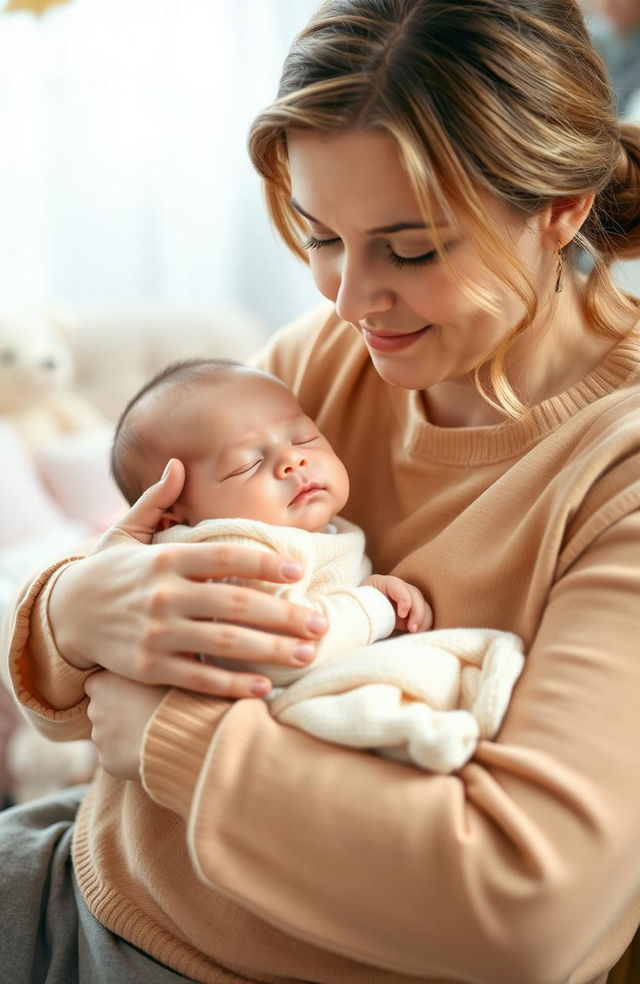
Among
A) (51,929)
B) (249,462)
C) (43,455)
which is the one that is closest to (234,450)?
(249,462)

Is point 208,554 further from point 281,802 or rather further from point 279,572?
point 281,802

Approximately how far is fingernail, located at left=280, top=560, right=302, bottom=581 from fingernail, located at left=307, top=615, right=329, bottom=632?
48 mm

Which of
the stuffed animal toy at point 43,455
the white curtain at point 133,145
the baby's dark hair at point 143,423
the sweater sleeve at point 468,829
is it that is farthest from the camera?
the white curtain at point 133,145

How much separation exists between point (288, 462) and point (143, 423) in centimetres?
21

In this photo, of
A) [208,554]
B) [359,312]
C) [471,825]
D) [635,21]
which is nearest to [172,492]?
[208,554]

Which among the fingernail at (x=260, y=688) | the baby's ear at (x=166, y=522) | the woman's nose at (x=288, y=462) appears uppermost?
the woman's nose at (x=288, y=462)

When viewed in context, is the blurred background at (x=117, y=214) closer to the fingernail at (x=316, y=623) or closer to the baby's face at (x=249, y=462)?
the baby's face at (x=249, y=462)

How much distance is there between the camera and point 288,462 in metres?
1.24

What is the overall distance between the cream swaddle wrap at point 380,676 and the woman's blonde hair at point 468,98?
14.0 inches

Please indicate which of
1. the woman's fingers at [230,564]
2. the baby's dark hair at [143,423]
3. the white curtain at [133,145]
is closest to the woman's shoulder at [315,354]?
the baby's dark hair at [143,423]

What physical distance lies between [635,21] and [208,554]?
2.24 metres

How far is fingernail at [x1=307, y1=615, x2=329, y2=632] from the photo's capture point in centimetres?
102

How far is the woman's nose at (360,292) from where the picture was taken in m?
1.08

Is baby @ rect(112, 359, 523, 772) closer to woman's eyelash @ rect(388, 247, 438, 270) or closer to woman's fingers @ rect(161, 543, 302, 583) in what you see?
woman's fingers @ rect(161, 543, 302, 583)
